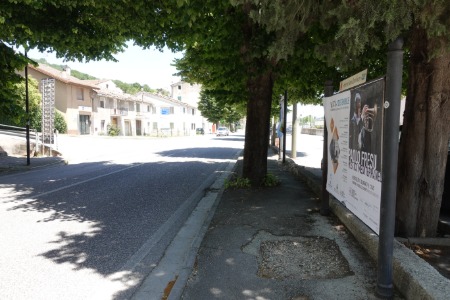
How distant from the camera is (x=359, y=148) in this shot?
373 centimetres

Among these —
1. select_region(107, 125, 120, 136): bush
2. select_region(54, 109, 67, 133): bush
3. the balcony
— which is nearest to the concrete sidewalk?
select_region(54, 109, 67, 133): bush

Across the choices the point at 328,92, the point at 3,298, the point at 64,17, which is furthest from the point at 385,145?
the point at 64,17

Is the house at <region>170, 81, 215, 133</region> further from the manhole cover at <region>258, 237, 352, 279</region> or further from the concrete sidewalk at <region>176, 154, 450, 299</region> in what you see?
the manhole cover at <region>258, 237, 352, 279</region>

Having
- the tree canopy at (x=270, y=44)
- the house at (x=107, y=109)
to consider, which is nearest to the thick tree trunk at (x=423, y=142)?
the tree canopy at (x=270, y=44)

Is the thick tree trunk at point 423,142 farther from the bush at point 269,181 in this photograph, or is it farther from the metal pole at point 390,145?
the bush at point 269,181

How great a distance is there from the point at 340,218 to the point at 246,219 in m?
1.51

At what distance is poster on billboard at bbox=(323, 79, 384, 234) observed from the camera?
3.28 m

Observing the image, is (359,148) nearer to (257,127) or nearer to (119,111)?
(257,127)

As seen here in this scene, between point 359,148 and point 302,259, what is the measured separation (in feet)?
4.82

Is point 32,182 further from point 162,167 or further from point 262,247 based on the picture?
point 262,247

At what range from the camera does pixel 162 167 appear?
47.6ft

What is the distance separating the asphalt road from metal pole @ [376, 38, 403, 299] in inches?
98.3

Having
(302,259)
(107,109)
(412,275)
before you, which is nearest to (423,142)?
(412,275)

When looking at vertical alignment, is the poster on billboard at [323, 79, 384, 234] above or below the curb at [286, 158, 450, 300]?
above
